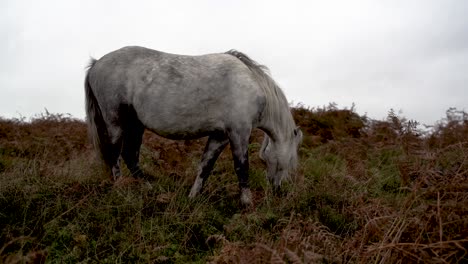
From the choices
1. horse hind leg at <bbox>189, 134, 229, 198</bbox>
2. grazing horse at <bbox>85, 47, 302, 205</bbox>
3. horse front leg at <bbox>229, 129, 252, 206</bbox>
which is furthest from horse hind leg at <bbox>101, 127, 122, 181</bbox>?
horse front leg at <bbox>229, 129, 252, 206</bbox>

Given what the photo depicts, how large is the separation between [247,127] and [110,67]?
6.68ft

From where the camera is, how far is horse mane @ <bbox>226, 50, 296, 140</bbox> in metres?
5.24

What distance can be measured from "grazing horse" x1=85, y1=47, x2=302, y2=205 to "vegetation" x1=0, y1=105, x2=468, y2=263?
41 cm

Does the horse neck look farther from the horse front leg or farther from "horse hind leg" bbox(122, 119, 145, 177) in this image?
"horse hind leg" bbox(122, 119, 145, 177)

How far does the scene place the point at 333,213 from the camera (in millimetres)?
4336

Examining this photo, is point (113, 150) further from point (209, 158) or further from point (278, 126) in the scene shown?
point (278, 126)

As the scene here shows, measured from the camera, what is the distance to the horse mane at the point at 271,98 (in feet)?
17.2

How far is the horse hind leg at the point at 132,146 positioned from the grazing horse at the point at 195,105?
0.02 m

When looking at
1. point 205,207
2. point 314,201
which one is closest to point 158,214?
point 205,207

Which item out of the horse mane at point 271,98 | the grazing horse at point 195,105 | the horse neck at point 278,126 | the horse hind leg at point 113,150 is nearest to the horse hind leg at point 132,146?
the grazing horse at point 195,105

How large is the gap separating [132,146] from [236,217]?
7.63 feet

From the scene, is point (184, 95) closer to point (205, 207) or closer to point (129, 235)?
point (205, 207)

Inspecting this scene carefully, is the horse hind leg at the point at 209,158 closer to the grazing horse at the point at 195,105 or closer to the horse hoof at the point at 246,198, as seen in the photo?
the grazing horse at the point at 195,105

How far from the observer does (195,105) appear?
497cm
